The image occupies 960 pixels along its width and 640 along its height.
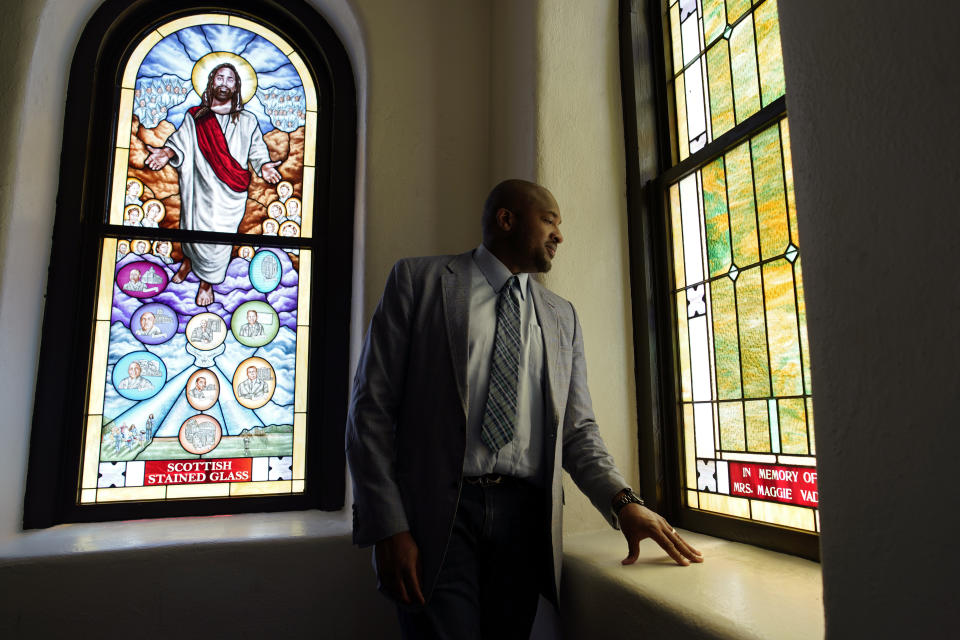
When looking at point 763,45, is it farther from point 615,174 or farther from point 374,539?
point 374,539

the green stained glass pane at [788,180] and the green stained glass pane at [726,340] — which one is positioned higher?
the green stained glass pane at [788,180]

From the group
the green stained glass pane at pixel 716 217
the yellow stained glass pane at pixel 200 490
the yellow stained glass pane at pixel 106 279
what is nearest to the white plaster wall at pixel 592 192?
the green stained glass pane at pixel 716 217

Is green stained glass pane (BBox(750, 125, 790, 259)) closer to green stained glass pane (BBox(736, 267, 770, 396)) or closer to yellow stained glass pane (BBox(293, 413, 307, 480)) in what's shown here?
green stained glass pane (BBox(736, 267, 770, 396))

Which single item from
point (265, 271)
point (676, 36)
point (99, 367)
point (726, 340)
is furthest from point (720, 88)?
point (99, 367)

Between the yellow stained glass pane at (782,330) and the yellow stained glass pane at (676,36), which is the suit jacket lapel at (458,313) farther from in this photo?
the yellow stained glass pane at (676,36)

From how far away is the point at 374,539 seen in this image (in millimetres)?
1244

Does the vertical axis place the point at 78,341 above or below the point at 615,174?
below

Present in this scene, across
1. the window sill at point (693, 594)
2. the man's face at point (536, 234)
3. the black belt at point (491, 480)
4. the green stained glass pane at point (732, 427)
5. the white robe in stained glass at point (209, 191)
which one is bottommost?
the window sill at point (693, 594)

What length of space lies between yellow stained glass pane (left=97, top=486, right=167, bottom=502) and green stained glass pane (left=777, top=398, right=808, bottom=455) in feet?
6.53

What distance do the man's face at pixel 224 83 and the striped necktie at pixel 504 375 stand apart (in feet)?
5.47

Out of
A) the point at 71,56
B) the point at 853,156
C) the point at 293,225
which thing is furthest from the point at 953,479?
the point at 71,56

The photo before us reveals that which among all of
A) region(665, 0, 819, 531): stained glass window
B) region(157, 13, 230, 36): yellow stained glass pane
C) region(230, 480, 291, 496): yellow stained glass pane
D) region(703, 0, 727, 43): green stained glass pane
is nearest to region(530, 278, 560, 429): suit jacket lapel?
region(665, 0, 819, 531): stained glass window

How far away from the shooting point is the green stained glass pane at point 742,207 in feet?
5.43

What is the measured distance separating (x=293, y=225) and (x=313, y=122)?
0.46 meters
